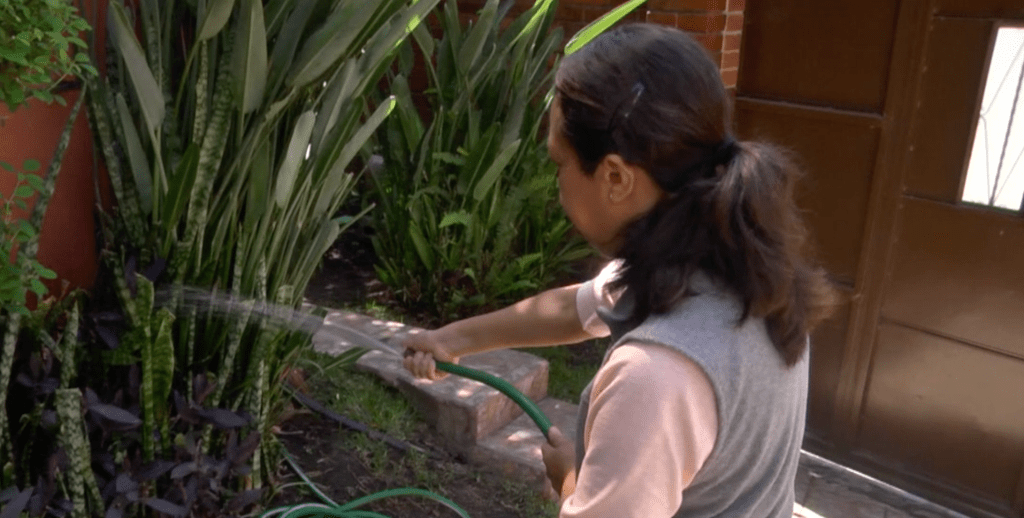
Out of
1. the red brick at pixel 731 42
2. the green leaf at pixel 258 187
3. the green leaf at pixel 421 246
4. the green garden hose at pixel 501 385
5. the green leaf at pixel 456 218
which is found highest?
the red brick at pixel 731 42

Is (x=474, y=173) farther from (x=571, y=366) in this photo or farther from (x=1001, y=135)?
(x=1001, y=135)

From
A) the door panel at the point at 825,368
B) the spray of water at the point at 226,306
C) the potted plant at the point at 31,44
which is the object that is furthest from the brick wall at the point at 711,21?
the potted plant at the point at 31,44

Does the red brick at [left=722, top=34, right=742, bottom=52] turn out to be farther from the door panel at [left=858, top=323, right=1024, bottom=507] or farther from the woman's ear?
the woman's ear

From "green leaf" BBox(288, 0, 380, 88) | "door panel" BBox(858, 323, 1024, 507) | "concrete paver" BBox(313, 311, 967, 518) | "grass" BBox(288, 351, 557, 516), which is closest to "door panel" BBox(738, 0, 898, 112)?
"door panel" BBox(858, 323, 1024, 507)

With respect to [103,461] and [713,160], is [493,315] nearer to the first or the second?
[713,160]

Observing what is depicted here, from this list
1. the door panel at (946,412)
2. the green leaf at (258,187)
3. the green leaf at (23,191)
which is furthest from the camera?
the door panel at (946,412)

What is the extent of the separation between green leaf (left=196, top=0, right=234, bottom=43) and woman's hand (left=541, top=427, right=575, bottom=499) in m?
1.18

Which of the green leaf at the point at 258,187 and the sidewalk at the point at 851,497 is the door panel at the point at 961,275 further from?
the green leaf at the point at 258,187

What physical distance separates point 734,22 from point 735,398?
3.05m

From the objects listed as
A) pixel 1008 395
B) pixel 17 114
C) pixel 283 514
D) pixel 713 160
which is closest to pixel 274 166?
pixel 17 114

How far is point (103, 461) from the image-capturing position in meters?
2.26

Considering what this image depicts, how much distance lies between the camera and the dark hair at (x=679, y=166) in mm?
1363

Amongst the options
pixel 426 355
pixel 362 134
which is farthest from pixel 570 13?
pixel 426 355

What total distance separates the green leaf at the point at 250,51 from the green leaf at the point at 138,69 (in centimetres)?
19
